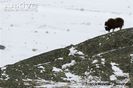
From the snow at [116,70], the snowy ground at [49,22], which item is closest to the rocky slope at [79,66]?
the snow at [116,70]

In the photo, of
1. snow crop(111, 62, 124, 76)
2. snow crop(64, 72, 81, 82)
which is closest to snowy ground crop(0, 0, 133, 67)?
snow crop(64, 72, 81, 82)

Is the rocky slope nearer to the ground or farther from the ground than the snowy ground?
nearer to the ground

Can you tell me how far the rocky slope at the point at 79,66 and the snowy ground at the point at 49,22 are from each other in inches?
134

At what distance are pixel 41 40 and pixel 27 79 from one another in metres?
7.48

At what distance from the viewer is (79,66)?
34.9 ft

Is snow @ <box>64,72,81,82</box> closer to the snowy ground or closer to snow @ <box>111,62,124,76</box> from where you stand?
snow @ <box>111,62,124,76</box>

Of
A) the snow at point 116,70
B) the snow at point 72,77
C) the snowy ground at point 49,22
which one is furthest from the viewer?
the snowy ground at point 49,22

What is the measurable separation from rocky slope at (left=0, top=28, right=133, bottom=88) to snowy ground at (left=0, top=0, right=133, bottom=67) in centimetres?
340

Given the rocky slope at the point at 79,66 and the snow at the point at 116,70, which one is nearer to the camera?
the rocky slope at the point at 79,66

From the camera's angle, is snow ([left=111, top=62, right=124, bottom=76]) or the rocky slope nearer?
the rocky slope

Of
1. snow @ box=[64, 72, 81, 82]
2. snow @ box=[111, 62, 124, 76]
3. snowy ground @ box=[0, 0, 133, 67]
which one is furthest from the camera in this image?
snowy ground @ box=[0, 0, 133, 67]

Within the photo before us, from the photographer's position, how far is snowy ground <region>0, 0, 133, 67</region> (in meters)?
16.7

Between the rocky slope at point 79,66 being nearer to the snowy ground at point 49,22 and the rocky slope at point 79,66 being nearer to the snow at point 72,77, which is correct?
the snow at point 72,77

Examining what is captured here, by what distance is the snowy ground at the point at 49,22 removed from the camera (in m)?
16.7
